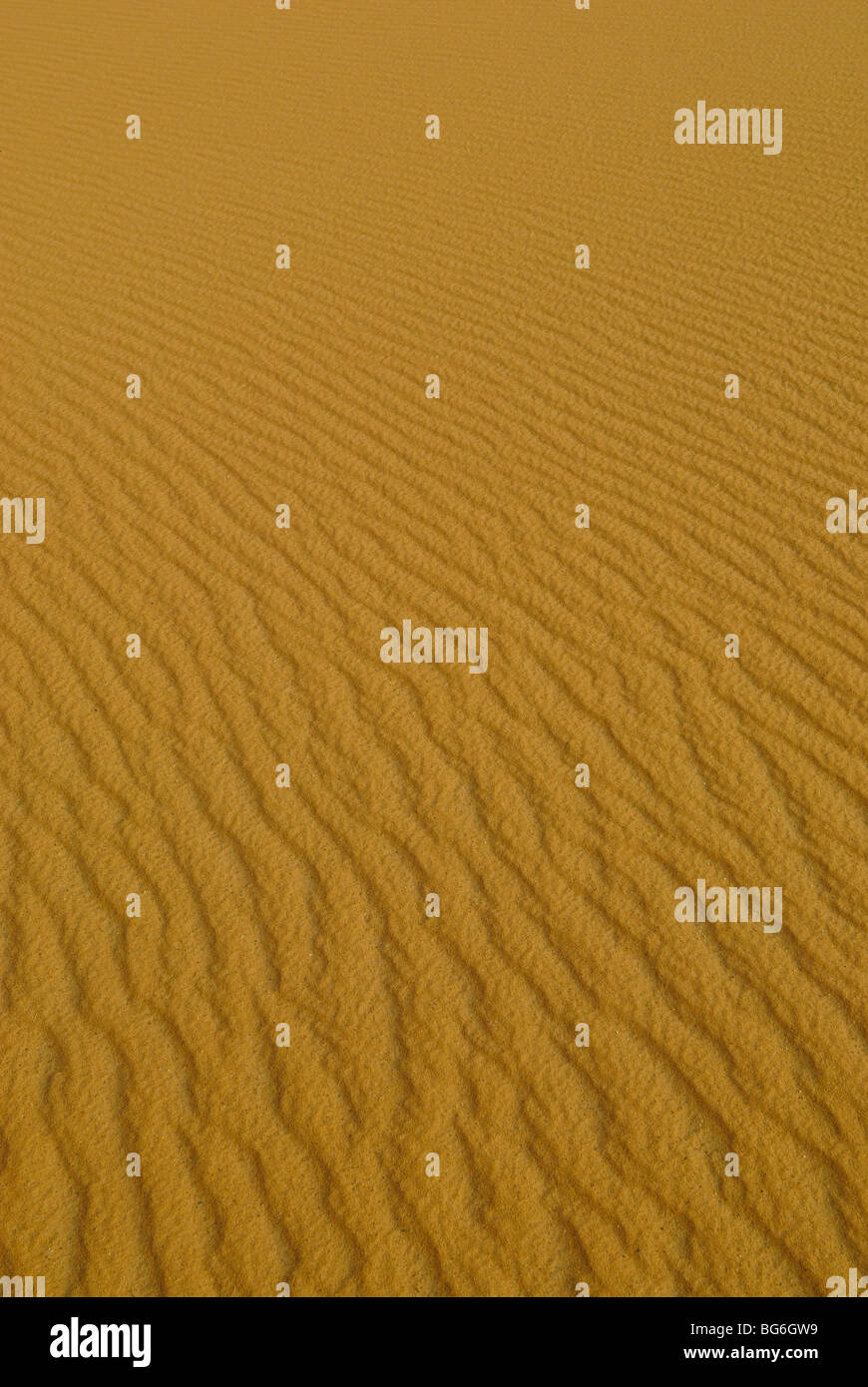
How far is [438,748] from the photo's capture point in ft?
15.7

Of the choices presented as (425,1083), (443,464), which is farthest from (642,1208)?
(443,464)

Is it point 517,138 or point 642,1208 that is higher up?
point 517,138

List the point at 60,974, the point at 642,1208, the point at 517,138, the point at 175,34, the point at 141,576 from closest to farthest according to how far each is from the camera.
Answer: the point at 642,1208 → the point at 60,974 → the point at 141,576 → the point at 517,138 → the point at 175,34

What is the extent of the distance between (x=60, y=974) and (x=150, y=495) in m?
3.09

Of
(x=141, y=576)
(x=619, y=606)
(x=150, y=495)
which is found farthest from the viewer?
(x=150, y=495)

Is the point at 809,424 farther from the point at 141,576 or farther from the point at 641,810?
the point at 141,576

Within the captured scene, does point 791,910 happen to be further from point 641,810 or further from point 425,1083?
point 425,1083

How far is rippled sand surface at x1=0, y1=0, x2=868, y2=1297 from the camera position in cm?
340

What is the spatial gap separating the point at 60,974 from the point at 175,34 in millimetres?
14470

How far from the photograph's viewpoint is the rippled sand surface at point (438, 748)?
3.40 meters

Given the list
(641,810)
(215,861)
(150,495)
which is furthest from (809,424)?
(215,861)

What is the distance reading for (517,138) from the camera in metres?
11.2

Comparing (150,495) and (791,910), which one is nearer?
(791,910)

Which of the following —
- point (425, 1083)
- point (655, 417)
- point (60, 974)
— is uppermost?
point (655, 417)
